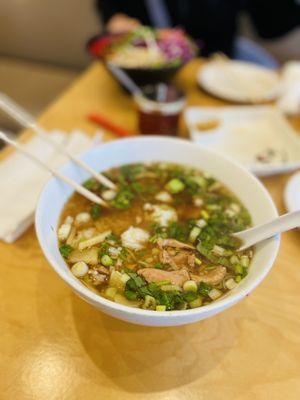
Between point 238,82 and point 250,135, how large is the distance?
57 centimetres

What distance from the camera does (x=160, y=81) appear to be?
79.6 inches

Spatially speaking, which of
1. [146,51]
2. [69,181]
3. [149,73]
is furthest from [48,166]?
[146,51]

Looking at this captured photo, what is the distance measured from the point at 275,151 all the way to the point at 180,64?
717 millimetres

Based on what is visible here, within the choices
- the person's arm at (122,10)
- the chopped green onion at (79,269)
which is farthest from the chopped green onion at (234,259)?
the person's arm at (122,10)

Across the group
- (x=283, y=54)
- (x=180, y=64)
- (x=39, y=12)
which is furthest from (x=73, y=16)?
(x=283, y=54)

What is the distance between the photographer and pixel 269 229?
97 centimetres

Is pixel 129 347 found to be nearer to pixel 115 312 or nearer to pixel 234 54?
pixel 115 312

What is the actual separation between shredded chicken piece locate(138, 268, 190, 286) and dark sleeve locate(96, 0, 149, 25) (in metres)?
2.65

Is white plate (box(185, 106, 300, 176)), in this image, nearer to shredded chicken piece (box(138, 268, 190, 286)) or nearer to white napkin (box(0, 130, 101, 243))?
white napkin (box(0, 130, 101, 243))

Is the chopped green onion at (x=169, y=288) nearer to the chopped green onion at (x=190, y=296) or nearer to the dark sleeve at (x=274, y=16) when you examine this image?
the chopped green onion at (x=190, y=296)

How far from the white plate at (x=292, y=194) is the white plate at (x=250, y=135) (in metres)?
0.10

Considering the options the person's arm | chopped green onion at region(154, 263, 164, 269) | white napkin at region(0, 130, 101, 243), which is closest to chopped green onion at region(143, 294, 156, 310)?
chopped green onion at region(154, 263, 164, 269)

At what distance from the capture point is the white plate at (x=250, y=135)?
168 cm

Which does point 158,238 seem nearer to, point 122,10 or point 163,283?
point 163,283
